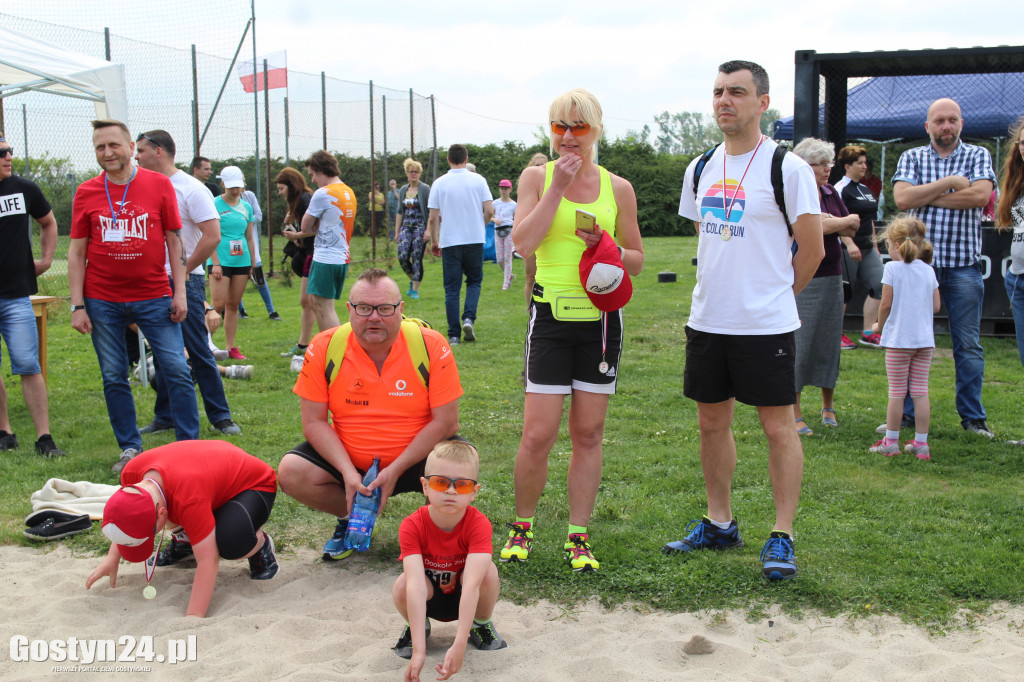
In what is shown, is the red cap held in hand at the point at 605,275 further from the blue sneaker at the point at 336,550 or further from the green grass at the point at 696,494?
the blue sneaker at the point at 336,550

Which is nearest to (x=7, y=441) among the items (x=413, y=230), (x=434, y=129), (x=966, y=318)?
(x=966, y=318)

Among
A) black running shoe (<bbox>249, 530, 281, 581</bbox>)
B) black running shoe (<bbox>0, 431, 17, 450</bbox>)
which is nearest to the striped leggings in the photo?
black running shoe (<bbox>249, 530, 281, 581</bbox>)

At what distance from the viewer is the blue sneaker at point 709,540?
3.92 meters

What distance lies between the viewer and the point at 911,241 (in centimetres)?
549

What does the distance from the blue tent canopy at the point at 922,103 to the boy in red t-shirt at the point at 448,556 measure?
32.9 ft

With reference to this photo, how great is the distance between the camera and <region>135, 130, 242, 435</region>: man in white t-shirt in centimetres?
584

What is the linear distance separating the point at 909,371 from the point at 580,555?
287cm

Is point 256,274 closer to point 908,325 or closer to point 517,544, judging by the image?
point 517,544

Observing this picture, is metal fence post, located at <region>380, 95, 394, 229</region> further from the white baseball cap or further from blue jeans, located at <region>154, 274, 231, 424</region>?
blue jeans, located at <region>154, 274, 231, 424</region>

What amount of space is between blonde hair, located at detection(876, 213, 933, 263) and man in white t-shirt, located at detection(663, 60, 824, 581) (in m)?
2.21

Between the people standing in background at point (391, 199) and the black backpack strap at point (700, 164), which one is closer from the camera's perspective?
the black backpack strap at point (700, 164)

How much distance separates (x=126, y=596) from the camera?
11.9ft

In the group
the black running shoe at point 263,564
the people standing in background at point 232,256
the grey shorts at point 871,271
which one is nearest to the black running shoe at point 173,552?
the black running shoe at point 263,564

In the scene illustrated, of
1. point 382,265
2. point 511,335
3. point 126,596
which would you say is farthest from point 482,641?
point 382,265
